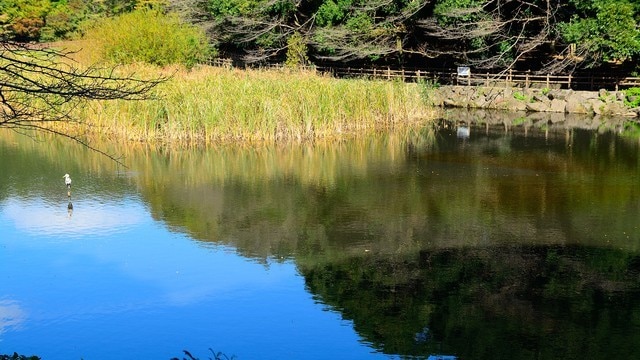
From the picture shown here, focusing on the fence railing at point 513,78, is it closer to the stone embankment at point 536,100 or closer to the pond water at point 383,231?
the stone embankment at point 536,100

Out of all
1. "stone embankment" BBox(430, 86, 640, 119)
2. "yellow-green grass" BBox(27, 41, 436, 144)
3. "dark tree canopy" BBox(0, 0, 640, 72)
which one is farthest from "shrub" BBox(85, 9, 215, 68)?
"stone embankment" BBox(430, 86, 640, 119)

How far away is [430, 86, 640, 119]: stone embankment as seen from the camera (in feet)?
79.2

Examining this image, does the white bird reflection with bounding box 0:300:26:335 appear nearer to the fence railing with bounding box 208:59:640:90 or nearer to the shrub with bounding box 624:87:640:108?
the fence railing with bounding box 208:59:640:90

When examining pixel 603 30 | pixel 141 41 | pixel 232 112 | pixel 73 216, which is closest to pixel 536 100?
pixel 603 30

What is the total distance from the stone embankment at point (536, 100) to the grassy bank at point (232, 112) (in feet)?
18.9

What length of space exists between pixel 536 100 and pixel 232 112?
1189 centimetres

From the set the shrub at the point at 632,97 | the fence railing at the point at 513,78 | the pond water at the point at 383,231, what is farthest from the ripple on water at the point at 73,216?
the shrub at the point at 632,97

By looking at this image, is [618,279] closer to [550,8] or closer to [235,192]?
[235,192]

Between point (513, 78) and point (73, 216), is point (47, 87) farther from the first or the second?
point (513, 78)

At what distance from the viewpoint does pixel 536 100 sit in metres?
25.5

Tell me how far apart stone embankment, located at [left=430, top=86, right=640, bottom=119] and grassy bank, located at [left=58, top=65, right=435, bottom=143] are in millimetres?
5773

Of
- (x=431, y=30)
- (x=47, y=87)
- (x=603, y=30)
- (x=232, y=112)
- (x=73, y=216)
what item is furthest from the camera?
(x=431, y=30)

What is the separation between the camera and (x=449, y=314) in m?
7.87

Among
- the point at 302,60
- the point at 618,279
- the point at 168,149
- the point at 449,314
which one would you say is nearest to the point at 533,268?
the point at 618,279
